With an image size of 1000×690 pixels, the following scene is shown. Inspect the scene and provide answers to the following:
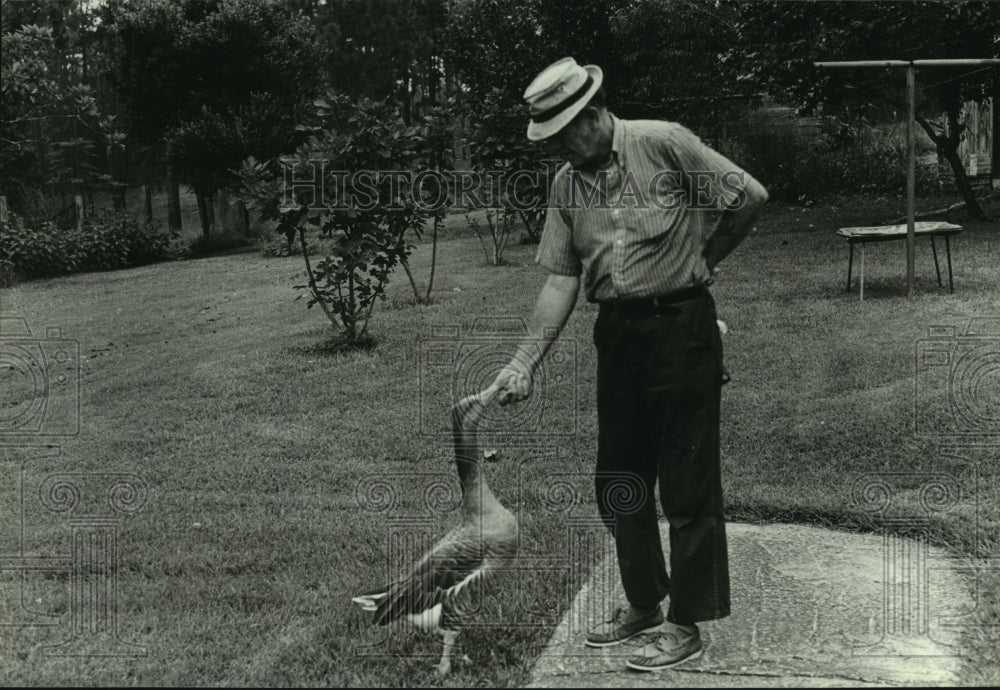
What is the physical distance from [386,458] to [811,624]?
3.64m

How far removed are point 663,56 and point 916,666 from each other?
58.8 feet

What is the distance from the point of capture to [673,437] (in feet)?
11.8

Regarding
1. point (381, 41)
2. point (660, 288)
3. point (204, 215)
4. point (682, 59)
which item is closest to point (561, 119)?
point (660, 288)

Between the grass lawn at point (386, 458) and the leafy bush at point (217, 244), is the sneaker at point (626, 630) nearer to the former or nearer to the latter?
the grass lawn at point (386, 458)

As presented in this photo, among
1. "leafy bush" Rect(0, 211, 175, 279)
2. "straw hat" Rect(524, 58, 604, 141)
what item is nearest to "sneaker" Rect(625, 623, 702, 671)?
"straw hat" Rect(524, 58, 604, 141)

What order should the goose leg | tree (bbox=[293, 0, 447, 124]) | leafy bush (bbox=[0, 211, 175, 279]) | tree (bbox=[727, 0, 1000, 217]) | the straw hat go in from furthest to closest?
tree (bbox=[293, 0, 447, 124]), leafy bush (bbox=[0, 211, 175, 279]), tree (bbox=[727, 0, 1000, 217]), the goose leg, the straw hat

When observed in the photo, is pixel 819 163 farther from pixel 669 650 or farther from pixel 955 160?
pixel 669 650

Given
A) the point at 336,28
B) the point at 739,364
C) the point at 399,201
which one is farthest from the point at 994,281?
the point at 336,28

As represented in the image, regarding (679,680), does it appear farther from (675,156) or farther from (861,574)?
(675,156)

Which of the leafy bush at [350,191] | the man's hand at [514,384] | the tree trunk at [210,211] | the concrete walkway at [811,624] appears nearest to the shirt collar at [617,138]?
the man's hand at [514,384]

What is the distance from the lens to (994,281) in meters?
11.7

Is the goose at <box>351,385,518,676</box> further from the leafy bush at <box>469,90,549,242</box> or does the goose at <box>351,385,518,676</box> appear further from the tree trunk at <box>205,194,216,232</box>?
the tree trunk at <box>205,194,216,232</box>

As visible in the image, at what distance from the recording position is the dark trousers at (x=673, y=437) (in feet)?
11.6

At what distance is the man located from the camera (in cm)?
354
